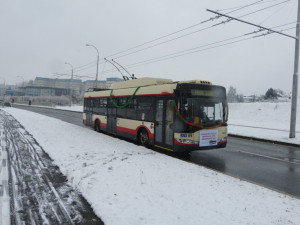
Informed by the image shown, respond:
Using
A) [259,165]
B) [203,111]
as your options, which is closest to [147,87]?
[203,111]

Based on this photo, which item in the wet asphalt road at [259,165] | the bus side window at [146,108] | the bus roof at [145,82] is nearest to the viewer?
the wet asphalt road at [259,165]

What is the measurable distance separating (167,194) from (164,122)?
4635mm

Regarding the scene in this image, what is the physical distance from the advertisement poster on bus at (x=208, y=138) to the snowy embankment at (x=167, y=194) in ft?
4.77

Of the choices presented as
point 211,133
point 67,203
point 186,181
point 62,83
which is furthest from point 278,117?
point 62,83

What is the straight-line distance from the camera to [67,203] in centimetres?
462

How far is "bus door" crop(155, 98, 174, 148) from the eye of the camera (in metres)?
9.16

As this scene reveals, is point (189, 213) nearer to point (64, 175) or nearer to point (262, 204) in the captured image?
point (262, 204)

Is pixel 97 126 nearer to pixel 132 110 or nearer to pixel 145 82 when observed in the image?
pixel 132 110

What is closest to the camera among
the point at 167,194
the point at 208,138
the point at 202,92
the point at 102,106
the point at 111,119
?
the point at 167,194

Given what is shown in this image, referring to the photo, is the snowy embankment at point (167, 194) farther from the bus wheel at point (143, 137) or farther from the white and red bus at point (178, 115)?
the bus wheel at point (143, 137)

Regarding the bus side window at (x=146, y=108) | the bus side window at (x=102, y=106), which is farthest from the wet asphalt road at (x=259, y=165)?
the bus side window at (x=102, y=106)

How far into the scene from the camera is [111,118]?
546 inches

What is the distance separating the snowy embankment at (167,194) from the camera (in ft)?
13.5

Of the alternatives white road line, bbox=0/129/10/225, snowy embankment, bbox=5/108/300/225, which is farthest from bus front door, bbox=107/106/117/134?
white road line, bbox=0/129/10/225
